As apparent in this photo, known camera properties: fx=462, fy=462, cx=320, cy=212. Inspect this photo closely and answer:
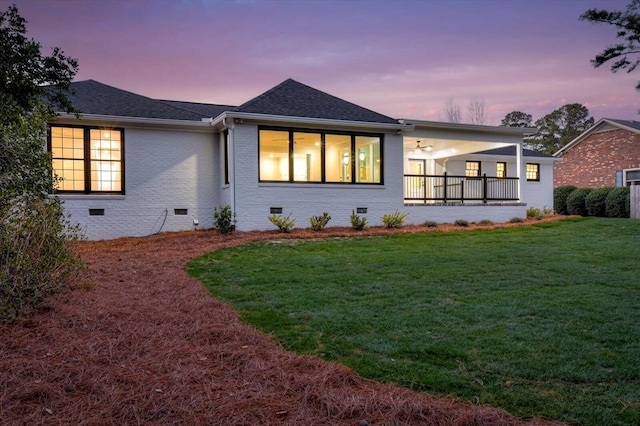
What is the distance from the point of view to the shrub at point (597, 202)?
19672 mm

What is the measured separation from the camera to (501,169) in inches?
872

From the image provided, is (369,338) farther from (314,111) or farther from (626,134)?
(626,134)

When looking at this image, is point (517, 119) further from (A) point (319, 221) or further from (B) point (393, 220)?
(A) point (319, 221)

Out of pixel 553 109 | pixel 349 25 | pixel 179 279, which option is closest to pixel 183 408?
pixel 179 279

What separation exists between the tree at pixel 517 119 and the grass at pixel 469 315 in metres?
42.6

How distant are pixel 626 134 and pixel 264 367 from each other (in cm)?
2816

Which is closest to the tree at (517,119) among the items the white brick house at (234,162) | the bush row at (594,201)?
the bush row at (594,201)

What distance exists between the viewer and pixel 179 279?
6676 mm

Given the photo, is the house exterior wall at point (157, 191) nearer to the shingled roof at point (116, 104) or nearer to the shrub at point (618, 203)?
the shingled roof at point (116, 104)

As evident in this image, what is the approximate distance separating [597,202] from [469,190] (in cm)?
721

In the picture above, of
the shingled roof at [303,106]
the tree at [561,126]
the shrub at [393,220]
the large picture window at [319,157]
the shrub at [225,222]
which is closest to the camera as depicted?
the shrub at [225,222]

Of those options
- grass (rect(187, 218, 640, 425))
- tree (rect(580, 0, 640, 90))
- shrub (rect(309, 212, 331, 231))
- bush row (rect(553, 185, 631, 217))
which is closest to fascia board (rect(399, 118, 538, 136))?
shrub (rect(309, 212, 331, 231))

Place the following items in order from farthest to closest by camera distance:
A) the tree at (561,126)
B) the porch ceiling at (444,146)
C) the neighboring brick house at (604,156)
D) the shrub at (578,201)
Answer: the tree at (561,126) < the neighboring brick house at (604,156) < the shrub at (578,201) < the porch ceiling at (444,146)

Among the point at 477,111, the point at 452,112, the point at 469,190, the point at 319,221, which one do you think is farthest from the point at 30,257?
the point at 477,111
